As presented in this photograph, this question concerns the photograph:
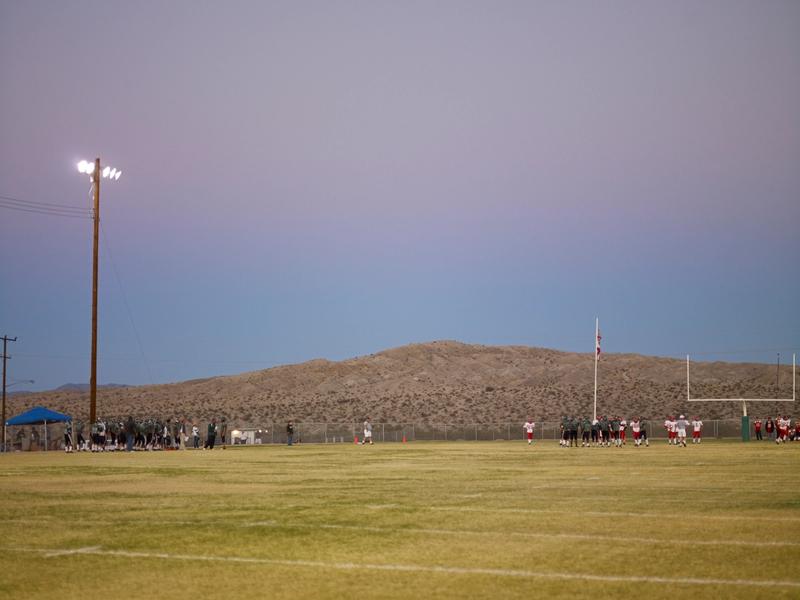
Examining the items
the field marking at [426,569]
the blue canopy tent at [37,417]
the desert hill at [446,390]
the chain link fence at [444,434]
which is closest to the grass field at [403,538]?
the field marking at [426,569]

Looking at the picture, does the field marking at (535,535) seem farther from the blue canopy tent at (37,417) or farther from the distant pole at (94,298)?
the blue canopy tent at (37,417)

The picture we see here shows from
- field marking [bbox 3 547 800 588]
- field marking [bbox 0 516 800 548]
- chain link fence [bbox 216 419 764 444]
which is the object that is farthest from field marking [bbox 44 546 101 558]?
chain link fence [bbox 216 419 764 444]

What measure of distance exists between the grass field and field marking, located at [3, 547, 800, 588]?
0.03 metres

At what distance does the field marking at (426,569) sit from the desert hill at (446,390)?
3713 inches

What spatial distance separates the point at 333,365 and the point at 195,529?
135 metres

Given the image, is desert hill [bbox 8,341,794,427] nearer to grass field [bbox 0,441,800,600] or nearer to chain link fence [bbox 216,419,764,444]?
chain link fence [bbox 216,419,764,444]

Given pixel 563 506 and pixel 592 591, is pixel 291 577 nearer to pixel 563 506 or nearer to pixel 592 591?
pixel 592 591

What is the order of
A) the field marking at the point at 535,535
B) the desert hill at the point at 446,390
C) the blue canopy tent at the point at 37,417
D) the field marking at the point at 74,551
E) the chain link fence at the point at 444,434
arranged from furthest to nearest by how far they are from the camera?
the desert hill at the point at 446,390, the chain link fence at the point at 444,434, the blue canopy tent at the point at 37,417, the field marking at the point at 535,535, the field marking at the point at 74,551

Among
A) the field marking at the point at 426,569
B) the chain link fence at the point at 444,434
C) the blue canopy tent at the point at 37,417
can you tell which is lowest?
the chain link fence at the point at 444,434

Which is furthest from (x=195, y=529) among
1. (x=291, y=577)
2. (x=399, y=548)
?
(x=291, y=577)

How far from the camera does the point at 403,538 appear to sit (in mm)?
12453

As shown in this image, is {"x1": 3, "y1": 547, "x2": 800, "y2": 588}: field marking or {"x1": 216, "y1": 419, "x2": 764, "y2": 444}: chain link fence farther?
{"x1": 216, "y1": 419, "x2": 764, "y2": 444}: chain link fence

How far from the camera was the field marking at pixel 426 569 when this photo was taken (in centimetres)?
938

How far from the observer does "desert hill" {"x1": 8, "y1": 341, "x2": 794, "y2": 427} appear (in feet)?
367
